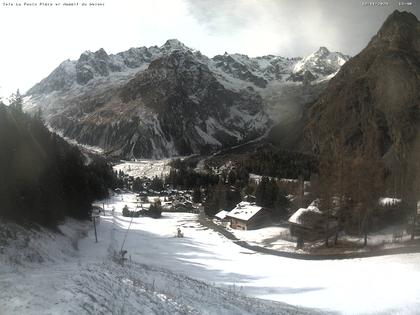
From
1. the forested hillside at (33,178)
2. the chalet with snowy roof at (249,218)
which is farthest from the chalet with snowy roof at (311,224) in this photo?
the forested hillside at (33,178)

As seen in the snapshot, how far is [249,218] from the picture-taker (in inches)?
3396

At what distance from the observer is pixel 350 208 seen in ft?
197

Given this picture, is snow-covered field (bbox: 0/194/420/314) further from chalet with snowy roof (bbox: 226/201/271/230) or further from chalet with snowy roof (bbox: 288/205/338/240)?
chalet with snowy roof (bbox: 226/201/271/230)

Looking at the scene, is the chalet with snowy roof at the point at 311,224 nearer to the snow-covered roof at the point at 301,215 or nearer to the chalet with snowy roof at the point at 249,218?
the snow-covered roof at the point at 301,215

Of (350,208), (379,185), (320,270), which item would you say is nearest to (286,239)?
(350,208)

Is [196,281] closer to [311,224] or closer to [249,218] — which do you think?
[311,224]

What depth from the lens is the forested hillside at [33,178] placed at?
43.6 meters

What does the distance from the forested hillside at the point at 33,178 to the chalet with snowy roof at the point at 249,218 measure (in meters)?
32.1

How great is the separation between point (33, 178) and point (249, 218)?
46.8 m

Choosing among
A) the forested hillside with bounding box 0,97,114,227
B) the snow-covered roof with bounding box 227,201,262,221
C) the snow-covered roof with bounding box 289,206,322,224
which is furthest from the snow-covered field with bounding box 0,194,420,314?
the snow-covered roof with bounding box 227,201,262,221

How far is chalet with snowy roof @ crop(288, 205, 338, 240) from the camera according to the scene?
6916cm

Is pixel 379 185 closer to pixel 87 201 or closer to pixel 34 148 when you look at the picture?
pixel 34 148

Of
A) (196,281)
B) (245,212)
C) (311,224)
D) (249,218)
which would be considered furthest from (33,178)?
(245,212)

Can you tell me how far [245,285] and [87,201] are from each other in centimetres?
5277
